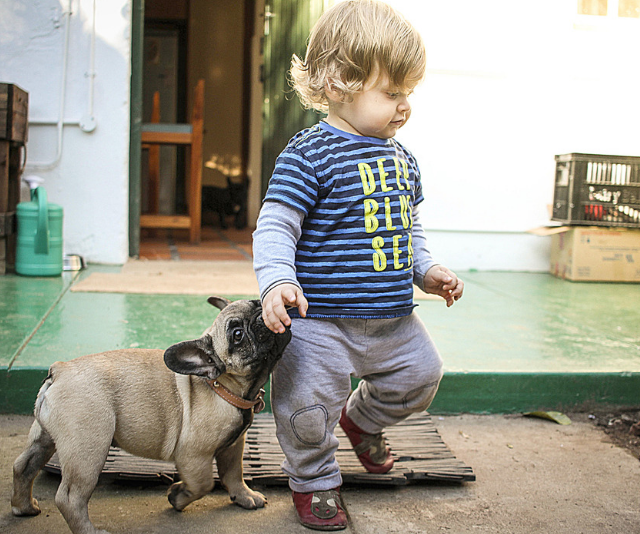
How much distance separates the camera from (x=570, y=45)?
457 cm

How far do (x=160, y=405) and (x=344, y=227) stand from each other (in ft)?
1.89

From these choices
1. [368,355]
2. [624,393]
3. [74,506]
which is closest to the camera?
[74,506]

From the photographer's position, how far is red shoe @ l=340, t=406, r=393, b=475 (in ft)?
5.77

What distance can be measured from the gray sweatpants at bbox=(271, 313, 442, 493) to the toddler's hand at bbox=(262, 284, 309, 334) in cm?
20

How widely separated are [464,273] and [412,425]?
8.75 ft

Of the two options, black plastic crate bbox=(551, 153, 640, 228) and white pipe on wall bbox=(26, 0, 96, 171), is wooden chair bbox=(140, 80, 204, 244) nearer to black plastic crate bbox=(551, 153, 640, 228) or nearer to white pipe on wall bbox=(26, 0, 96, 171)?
white pipe on wall bbox=(26, 0, 96, 171)

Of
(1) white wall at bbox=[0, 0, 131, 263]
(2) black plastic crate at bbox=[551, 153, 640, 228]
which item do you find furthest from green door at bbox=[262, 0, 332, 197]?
(2) black plastic crate at bbox=[551, 153, 640, 228]

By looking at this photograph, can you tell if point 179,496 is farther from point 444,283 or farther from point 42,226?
point 42,226

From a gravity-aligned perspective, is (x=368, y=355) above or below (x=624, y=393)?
above

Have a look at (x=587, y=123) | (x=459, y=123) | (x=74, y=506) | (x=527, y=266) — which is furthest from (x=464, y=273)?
(x=74, y=506)

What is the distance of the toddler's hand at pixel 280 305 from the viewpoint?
4.46 ft

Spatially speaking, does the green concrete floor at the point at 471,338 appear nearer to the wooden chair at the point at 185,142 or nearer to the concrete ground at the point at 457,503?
the concrete ground at the point at 457,503

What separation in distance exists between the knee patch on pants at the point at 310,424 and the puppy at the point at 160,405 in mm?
96

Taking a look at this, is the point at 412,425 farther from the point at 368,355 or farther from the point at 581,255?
the point at 581,255
